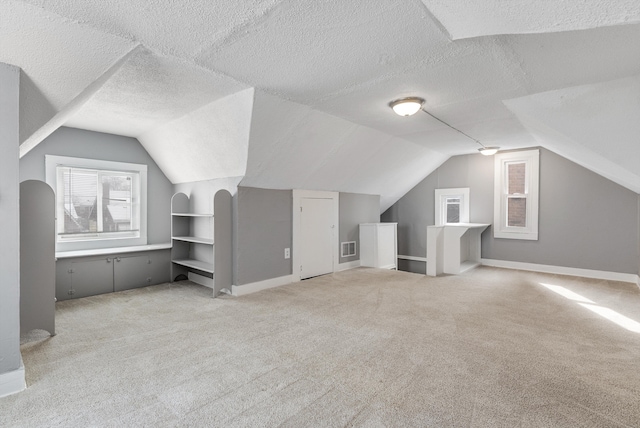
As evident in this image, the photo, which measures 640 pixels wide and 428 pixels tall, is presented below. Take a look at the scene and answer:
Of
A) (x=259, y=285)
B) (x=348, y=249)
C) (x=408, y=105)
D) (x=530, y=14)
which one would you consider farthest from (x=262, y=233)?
(x=530, y=14)

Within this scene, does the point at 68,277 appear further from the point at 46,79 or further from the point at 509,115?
the point at 509,115

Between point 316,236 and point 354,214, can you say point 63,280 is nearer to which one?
point 316,236

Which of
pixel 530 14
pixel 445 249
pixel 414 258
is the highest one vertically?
pixel 530 14

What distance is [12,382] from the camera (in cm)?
199

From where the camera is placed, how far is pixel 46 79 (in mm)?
2223

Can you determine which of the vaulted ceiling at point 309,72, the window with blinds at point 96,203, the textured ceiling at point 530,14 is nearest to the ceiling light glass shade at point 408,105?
the vaulted ceiling at point 309,72

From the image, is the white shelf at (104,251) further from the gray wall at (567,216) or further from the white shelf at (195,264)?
the gray wall at (567,216)

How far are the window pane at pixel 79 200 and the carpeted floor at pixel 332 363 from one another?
119cm

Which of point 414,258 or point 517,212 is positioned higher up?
point 517,212

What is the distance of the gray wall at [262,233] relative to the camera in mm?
4266

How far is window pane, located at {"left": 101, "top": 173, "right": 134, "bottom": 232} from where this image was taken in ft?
15.8

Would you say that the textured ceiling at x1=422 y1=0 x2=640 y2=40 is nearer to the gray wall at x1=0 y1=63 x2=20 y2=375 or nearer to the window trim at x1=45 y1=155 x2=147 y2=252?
the gray wall at x1=0 y1=63 x2=20 y2=375

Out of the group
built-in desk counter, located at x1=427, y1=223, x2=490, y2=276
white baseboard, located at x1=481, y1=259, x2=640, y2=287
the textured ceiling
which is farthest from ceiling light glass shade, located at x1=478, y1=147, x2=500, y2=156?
the textured ceiling

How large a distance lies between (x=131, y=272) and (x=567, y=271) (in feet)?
23.4
